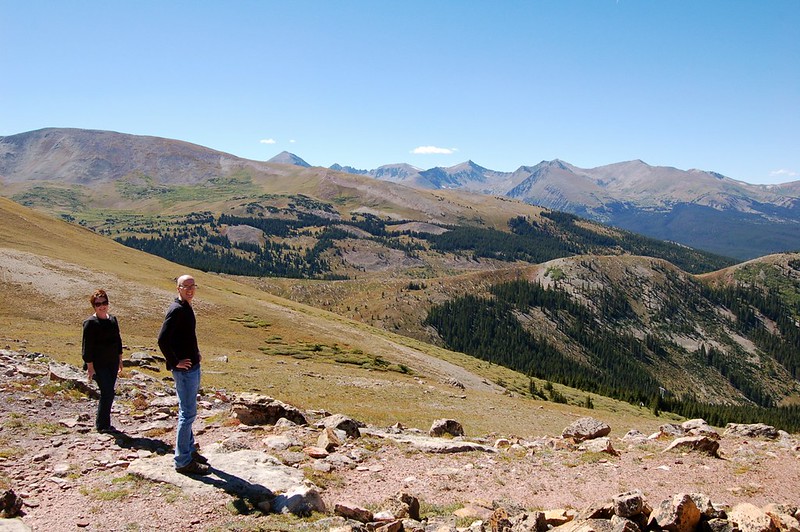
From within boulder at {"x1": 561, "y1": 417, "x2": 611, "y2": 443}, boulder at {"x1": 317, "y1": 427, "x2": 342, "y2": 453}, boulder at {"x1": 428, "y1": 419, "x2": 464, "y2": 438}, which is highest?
boulder at {"x1": 317, "y1": 427, "x2": 342, "y2": 453}

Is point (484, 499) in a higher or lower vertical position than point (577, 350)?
higher

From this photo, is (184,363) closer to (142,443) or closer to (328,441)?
(142,443)

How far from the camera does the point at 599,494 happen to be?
14.2 m

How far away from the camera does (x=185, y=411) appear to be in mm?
12008

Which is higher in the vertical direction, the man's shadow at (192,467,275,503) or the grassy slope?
the man's shadow at (192,467,275,503)

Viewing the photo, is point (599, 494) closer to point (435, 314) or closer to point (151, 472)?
point (151, 472)

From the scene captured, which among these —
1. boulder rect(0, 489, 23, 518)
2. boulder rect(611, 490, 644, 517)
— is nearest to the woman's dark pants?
boulder rect(0, 489, 23, 518)

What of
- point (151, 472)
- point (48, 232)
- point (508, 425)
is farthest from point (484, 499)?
point (48, 232)

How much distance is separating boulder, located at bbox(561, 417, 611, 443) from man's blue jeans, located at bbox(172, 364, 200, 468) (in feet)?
55.0

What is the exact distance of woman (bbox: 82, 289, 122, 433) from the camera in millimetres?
14164

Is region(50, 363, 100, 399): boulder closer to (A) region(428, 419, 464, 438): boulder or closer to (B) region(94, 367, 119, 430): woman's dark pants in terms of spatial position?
(B) region(94, 367, 119, 430): woman's dark pants

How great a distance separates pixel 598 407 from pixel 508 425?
52.7m

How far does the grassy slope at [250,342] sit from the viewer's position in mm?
34812

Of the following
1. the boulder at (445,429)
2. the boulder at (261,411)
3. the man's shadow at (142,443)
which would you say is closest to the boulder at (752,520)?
the boulder at (445,429)
